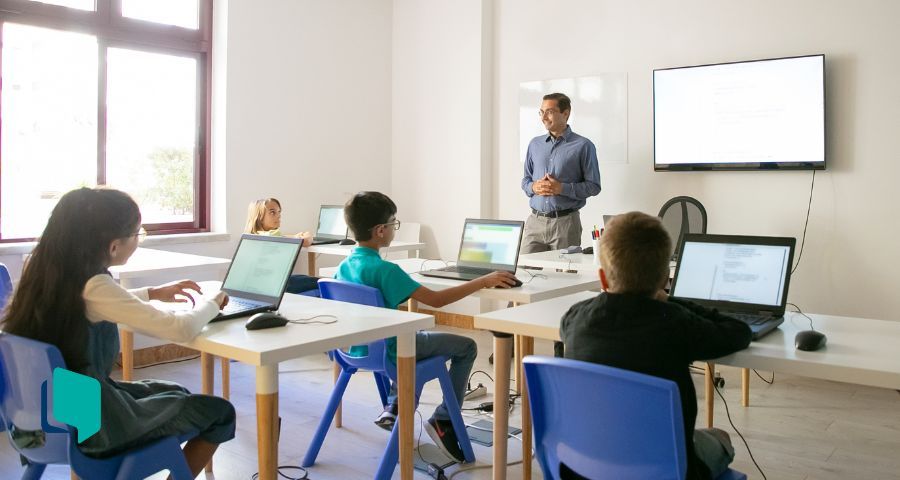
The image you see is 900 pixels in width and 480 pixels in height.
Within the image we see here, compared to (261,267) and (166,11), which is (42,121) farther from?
(261,267)

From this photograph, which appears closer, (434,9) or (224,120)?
(224,120)

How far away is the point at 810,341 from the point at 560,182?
9.93 feet

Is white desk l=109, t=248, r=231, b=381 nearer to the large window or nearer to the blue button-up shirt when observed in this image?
the large window

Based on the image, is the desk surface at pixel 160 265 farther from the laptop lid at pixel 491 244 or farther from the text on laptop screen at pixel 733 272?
the text on laptop screen at pixel 733 272

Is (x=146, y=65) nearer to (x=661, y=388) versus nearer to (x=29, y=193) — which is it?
(x=29, y=193)

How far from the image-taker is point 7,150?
4578mm

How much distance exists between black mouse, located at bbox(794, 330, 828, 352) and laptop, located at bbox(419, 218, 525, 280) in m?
1.51

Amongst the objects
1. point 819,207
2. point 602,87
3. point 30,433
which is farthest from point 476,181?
point 30,433

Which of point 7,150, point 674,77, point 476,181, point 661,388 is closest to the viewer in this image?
point 661,388

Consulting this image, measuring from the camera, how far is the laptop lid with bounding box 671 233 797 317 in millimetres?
2270

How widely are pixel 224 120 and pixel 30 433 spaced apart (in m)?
3.81

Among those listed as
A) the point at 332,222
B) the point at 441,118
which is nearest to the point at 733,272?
the point at 332,222

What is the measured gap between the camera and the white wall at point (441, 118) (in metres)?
6.14

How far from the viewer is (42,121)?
4.73m
